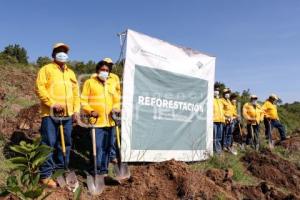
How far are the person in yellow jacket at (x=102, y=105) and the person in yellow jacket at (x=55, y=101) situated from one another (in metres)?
0.34

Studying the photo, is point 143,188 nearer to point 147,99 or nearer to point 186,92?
point 147,99

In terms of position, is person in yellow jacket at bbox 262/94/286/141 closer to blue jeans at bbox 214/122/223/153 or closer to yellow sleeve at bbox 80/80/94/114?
blue jeans at bbox 214/122/223/153

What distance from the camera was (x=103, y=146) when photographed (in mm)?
6148

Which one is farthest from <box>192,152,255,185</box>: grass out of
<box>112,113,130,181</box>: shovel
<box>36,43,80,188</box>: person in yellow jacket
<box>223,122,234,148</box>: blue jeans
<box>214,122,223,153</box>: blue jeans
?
<box>36,43,80,188</box>: person in yellow jacket

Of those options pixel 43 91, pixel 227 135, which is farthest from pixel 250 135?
pixel 43 91

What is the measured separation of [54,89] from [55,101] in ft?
0.52

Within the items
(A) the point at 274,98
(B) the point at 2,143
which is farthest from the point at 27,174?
(A) the point at 274,98

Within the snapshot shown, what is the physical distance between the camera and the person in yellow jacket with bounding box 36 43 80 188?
538 cm

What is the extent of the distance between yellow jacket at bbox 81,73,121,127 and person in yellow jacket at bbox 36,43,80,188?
1.04 ft

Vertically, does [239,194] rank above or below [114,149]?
below

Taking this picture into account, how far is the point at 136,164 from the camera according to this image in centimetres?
727

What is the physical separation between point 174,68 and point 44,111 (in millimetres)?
3110

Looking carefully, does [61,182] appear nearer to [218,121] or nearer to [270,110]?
[218,121]

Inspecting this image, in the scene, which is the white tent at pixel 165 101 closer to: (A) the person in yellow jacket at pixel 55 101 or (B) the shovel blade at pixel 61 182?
(A) the person in yellow jacket at pixel 55 101
